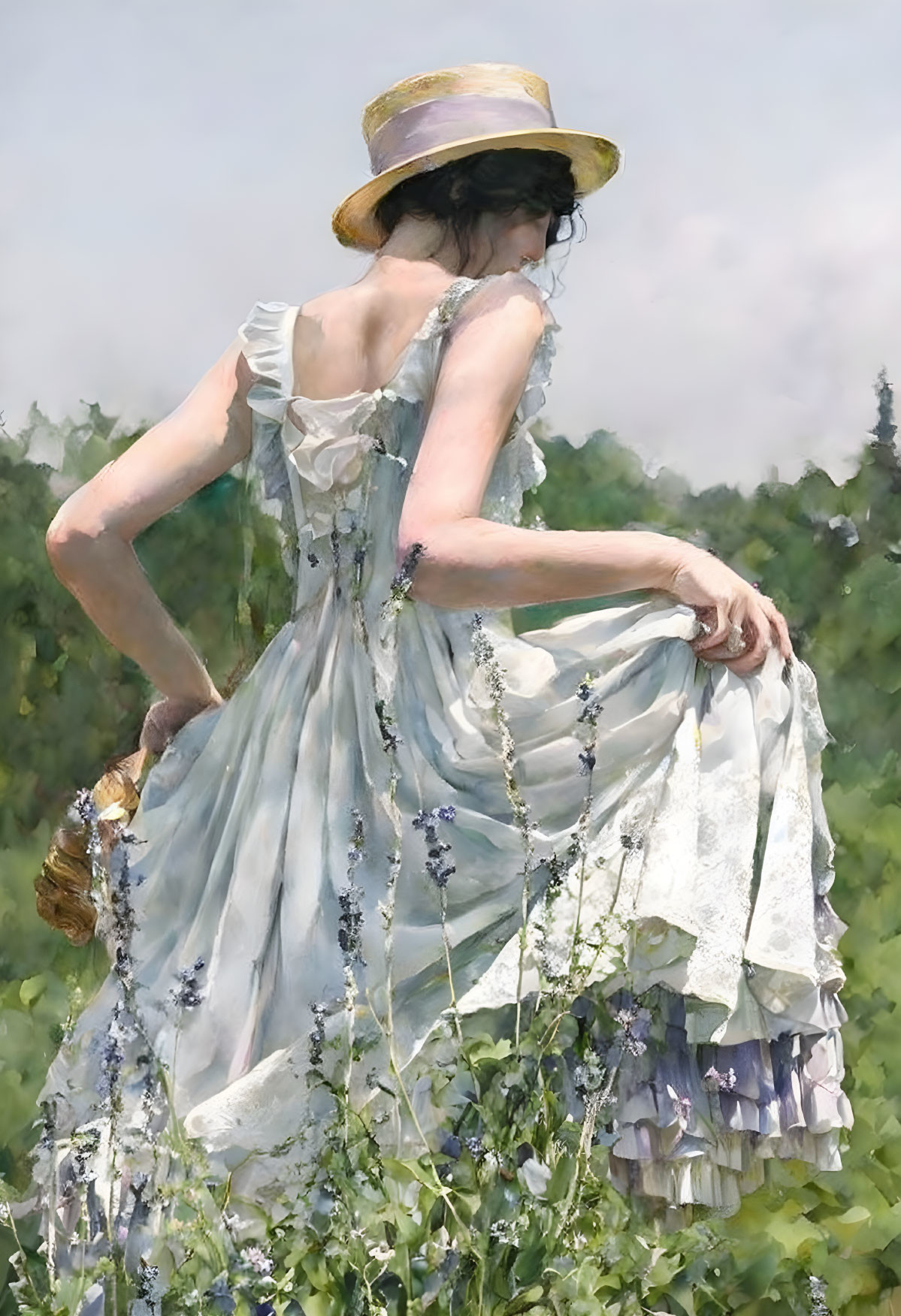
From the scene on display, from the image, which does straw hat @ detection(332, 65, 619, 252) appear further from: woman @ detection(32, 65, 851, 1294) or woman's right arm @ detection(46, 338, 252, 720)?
woman's right arm @ detection(46, 338, 252, 720)

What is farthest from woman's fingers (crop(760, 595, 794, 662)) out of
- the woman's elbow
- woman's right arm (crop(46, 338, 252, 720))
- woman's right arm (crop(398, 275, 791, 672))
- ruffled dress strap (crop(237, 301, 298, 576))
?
the woman's elbow

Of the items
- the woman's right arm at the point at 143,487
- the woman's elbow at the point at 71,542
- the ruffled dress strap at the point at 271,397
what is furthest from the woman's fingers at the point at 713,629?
the woman's elbow at the point at 71,542

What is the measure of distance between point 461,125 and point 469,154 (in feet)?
0.17

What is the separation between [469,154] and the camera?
2.59 meters

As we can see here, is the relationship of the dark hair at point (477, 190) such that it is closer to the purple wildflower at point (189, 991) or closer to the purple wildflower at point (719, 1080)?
the purple wildflower at point (189, 991)

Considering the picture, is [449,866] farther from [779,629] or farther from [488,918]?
[779,629]

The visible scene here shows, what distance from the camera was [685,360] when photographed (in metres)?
3.51

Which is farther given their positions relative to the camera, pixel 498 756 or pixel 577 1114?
pixel 498 756

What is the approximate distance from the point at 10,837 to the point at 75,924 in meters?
1.03

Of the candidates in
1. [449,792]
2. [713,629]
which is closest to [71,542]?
[449,792]

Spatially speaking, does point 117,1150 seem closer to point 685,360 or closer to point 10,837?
point 10,837

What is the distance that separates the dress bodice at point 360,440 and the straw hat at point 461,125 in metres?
0.25

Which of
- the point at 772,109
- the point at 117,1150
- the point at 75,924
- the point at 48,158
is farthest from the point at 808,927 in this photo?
the point at 48,158

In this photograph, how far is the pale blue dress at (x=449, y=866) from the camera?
88.0 inches
